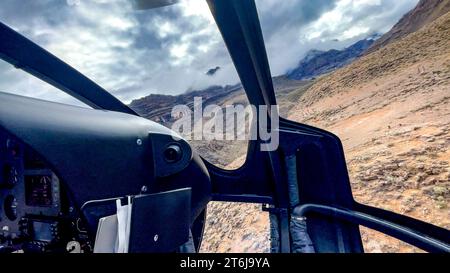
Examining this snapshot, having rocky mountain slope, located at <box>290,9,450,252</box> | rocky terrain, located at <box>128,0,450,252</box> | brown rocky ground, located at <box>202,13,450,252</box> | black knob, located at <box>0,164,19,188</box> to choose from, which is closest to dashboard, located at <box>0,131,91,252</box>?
black knob, located at <box>0,164,19,188</box>

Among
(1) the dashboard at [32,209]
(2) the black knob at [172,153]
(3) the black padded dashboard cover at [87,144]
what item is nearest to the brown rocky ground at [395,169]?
(2) the black knob at [172,153]

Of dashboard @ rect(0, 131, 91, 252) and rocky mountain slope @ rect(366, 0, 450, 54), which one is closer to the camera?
dashboard @ rect(0, 131, 91, 252)

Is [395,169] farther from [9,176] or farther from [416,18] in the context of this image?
[416,18]

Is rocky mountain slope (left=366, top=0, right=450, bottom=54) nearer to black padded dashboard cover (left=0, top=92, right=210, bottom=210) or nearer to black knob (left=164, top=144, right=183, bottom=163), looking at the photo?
black knob (left=164, top=144, right=183, bottom=163)

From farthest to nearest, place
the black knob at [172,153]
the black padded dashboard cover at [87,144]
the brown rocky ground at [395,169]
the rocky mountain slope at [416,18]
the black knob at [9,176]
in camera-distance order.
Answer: the rocky mountain slope at [416,18]
the brown rocky ground at [395,169]
the black knob at [9,176]
the black knob at [172,153]
the black padded dashboard cover at [87,144]

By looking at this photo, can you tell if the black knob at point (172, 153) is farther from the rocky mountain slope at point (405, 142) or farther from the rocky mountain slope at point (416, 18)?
the rocky mountain slope at point (416, 18)

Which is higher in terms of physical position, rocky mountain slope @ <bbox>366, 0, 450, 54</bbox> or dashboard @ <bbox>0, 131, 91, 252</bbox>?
rocky mountain slope @ <bbox>366, 0, 450, 54</bbox>

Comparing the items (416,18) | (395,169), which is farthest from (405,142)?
(416,18)
